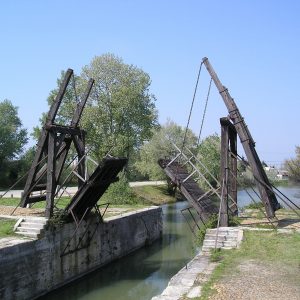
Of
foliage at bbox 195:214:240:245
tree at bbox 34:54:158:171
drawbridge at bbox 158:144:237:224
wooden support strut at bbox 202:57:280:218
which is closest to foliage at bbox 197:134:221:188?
tree at bbox 34:54:158:171

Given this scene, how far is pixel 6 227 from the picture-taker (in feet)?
48.8

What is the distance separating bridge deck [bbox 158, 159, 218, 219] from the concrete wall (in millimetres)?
3884

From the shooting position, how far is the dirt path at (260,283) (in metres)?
8.63

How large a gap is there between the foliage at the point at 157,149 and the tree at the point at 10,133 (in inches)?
505

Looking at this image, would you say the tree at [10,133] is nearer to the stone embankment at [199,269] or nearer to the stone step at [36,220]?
the stone step at [36,220]

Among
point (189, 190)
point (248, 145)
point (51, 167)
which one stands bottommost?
point (189, 190)

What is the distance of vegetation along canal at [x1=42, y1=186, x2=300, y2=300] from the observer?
1521 centimetres

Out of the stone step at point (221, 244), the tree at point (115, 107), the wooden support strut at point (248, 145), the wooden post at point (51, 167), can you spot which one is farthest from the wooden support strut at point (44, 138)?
the tree at point (115, 107)

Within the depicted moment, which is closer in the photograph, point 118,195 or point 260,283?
point 260,283

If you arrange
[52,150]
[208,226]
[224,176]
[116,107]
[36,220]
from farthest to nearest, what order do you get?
[116,107]
[52,150]
[224,176]
[208,226]
[36,220]

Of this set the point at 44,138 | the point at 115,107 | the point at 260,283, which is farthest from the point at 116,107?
the point at 260,283

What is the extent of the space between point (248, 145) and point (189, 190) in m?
2.57

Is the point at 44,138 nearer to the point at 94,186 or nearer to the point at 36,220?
the point at 94,186

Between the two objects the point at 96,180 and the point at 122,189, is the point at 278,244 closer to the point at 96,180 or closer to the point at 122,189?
the point at 96,180
